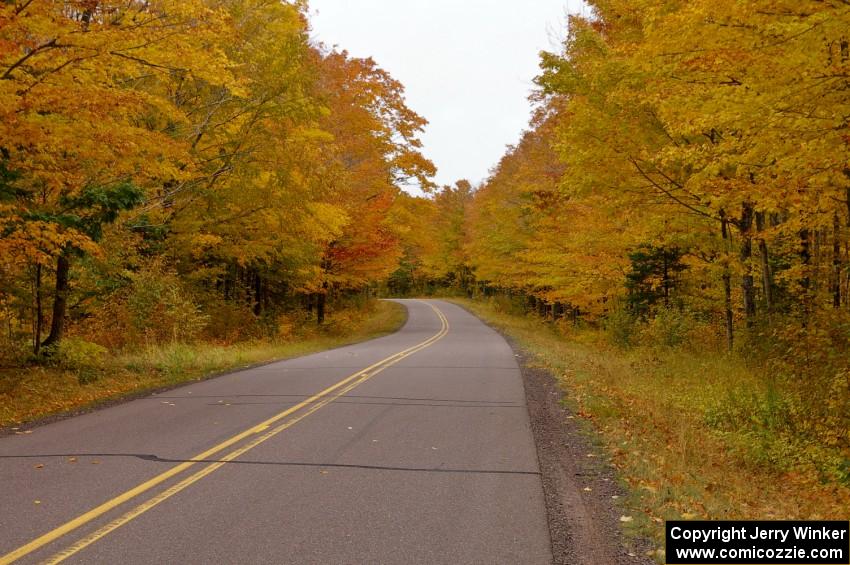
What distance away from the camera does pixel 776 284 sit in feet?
49.4

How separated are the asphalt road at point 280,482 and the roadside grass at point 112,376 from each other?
1.37 meters

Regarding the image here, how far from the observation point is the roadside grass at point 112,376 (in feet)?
32.9

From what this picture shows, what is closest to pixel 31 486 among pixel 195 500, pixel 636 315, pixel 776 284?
pixel 195 500

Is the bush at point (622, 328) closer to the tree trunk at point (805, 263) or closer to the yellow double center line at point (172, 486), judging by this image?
the tree trunk at point (805, 263)

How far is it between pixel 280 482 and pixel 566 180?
9.18 metres

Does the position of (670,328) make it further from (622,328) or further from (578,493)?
Result: (578,493)

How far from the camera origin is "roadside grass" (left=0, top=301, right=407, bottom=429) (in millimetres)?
10031

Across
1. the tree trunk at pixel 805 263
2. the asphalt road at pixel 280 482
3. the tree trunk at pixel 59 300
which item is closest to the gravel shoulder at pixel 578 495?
the asphalt road at pixel 280 482

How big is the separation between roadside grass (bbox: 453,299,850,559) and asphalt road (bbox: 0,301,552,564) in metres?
1.05

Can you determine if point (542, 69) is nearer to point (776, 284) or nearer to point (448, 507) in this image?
point (776, 284)

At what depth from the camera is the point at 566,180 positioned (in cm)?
1278

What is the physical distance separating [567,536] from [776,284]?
13075 mm

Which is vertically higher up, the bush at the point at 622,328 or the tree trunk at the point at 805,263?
the tree trunk at the point at 805,263

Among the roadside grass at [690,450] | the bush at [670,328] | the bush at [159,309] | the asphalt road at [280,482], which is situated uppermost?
the bush at [159,309]
